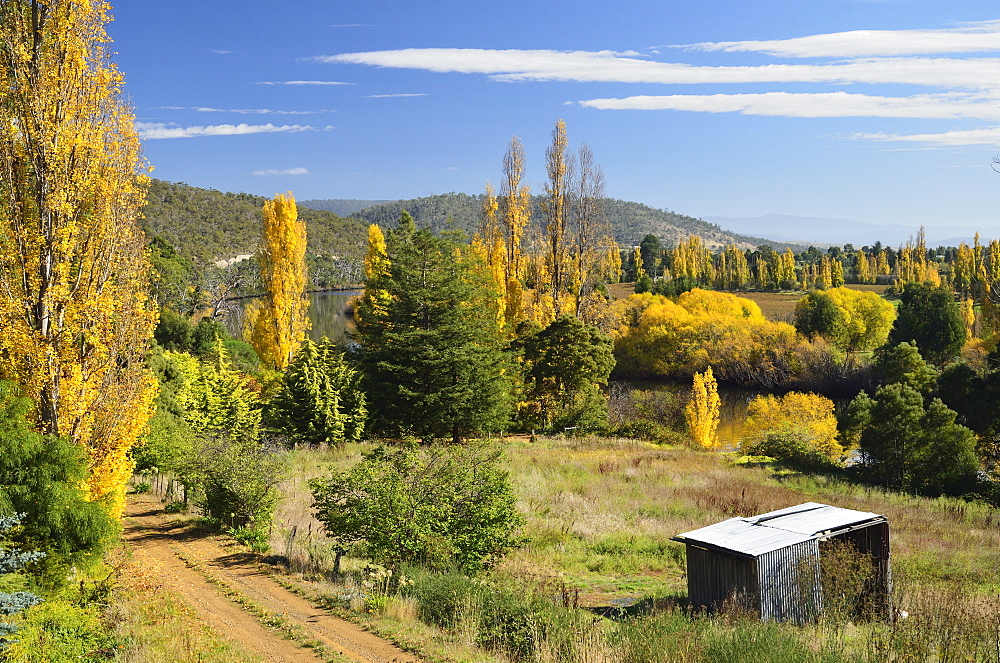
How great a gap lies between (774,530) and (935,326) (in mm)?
56282

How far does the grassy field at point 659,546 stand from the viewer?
9.03 meters

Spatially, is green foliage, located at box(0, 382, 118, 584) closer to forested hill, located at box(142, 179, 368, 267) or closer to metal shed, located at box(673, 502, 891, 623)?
metal shed, located at box(673, 502, 891, 623)

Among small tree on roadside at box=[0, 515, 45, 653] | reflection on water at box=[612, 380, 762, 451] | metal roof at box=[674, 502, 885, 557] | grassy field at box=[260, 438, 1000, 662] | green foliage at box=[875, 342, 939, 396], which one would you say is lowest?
reflection on water at box=[612, 380, 762, 451]

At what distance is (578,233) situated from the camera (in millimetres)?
44656

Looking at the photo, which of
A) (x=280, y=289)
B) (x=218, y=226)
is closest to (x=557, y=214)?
(x=280, y=289)

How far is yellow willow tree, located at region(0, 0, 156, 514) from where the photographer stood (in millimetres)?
10352

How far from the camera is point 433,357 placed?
92.4 ft

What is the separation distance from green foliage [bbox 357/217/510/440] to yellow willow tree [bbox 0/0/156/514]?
56.3ft

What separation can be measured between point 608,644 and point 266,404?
2374 cm

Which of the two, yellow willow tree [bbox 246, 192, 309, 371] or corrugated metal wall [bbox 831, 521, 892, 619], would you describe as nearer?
corrugated metal wall [bbox 831, 521, 892, 619]

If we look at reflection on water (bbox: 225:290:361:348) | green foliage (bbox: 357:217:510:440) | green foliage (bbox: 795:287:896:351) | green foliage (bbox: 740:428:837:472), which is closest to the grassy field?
green foliage (bbox: 357:217:510:440)

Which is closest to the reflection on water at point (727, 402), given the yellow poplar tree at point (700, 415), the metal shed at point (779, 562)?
the yellow poplar tree at point (700, 415)

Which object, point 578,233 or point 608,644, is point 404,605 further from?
point 578,233

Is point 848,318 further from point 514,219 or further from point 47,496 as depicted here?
point 47,496
